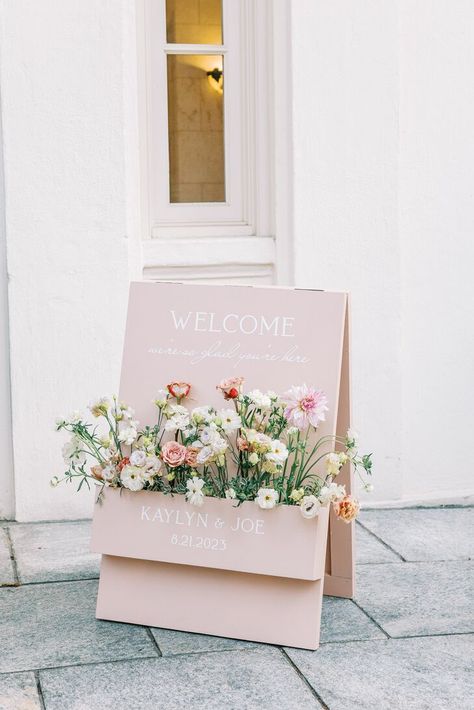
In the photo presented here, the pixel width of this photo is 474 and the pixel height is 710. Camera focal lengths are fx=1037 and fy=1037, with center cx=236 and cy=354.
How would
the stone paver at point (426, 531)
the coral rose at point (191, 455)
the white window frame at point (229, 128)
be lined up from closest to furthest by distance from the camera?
the coral rose at point (191, 455)
the stone paver at point (426, 531)
the white window frame at point (229, 128)

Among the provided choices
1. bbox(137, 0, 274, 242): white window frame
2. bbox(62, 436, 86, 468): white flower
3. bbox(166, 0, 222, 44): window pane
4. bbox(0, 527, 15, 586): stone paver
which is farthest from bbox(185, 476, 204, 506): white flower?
bbox(166, 0, 222, 44): window pane

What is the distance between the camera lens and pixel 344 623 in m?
3.44

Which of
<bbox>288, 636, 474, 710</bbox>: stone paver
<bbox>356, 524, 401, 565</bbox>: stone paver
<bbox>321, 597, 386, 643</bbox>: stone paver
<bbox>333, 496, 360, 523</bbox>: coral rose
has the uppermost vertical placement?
<bbox>333, 496, 360, 523</bbox>: coral rose

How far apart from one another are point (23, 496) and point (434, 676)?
2245 mm

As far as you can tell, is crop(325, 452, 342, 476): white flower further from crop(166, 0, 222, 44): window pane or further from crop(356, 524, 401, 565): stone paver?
crop(166, 0, 222, 44): window pane

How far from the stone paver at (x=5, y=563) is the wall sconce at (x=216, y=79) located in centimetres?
230

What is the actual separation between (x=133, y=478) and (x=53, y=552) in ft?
→ 3.60

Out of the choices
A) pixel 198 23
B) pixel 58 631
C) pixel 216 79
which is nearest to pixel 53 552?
pixel 58 631

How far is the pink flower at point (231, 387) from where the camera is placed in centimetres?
323

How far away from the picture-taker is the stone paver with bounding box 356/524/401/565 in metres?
4.14

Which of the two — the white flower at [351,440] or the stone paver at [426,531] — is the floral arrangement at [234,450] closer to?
the white flower at [351,440]

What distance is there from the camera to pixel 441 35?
4.84 metres

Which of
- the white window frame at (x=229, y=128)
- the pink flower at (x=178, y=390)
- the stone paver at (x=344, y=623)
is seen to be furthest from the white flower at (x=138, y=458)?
the white window frame at (x=229, y=128)

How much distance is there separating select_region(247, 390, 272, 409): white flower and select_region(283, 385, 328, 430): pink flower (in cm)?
9
